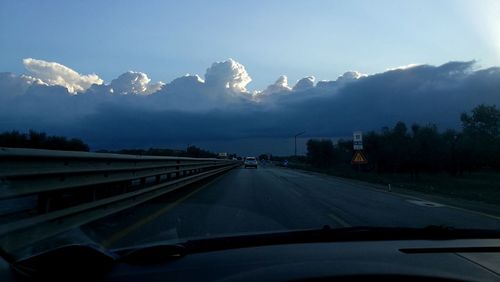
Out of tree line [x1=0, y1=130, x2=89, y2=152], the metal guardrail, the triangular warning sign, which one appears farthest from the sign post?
the metal guardrail

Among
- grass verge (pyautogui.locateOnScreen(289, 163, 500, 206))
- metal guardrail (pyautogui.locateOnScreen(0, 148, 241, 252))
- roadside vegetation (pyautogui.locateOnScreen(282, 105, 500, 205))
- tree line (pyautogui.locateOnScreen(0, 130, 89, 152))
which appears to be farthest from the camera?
roadside vegetation (pyautogui.locateOnScreen(282, 105, 500, 205))

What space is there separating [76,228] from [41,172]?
121cm

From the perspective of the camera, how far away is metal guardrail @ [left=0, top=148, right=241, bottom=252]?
6234 mm

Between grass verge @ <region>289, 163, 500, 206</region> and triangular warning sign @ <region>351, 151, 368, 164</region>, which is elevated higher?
triangular warning sign @ <region>351, 151, 368, 164</region>

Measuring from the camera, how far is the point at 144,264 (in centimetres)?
305

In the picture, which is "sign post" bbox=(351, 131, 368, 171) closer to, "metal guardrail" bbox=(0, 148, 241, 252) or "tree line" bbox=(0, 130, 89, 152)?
"tree line" bbox=(0, 130, 89, 152)

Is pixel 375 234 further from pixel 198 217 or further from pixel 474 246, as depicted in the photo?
pixel 198 217

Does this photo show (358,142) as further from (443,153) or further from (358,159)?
(443,153)

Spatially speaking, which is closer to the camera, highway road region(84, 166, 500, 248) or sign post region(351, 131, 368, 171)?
highway road region(84, 166, 500, 248)

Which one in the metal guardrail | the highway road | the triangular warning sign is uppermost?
the triangular warning sign

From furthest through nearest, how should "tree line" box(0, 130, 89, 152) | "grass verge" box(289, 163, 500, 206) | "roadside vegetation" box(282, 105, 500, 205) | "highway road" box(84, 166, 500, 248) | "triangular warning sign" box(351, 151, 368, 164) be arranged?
1. "roadside vegetation" box(282, 105, 500, 205)
2. "triangular warning sign" box(351, 151, 368, 164)
3. "grass verge" box(289, 163, 500, 206)
4. "tree line" box(0, 130, 89, 152)
5. "highway road" box(84, 166, 500, 248)

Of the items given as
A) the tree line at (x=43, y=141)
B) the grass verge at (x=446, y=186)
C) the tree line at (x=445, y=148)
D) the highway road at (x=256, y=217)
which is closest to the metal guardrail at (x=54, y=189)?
the highway road at (x=256, y=217)

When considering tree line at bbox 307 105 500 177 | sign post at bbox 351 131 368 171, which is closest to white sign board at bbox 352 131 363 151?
sign post at bbox 351 131 368 171

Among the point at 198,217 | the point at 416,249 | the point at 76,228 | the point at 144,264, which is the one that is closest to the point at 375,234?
the point at 416,249
